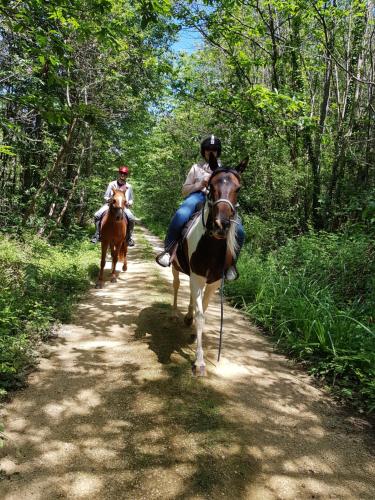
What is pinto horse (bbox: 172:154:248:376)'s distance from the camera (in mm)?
3775

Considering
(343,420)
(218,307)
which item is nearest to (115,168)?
(218,307)

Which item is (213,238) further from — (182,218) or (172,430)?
(172,430)

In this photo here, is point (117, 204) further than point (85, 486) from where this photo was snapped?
Yes

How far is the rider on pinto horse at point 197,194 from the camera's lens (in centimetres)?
501

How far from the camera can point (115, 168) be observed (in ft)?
65.6

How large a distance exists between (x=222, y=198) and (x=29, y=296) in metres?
4.05

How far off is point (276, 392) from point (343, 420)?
2.45 feet

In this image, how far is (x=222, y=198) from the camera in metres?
3.80

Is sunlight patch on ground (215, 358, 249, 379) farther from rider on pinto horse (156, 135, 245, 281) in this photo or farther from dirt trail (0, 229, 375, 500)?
rider on pinto horse (156, 135, 245, 281)

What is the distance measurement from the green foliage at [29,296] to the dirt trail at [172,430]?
0.30 metres

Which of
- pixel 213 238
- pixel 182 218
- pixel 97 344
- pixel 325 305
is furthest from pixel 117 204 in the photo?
pixel 325 305

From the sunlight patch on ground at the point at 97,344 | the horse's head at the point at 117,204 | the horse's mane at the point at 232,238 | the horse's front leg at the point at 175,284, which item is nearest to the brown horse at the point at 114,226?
the horse's head at the point at 117,204

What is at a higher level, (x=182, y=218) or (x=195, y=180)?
(x=195, y=180)

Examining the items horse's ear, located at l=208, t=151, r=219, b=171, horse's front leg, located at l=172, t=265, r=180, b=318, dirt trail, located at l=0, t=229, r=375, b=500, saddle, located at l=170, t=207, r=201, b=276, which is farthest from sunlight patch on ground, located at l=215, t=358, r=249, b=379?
horse's ear, located at l=208, t=151, r=219, b=171
